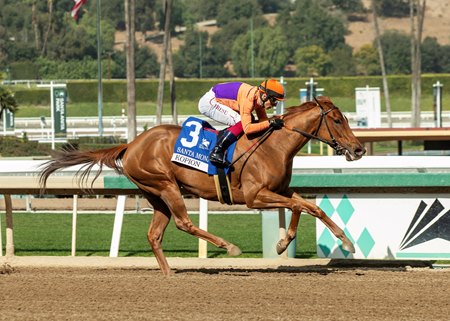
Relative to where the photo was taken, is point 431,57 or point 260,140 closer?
point 260,140

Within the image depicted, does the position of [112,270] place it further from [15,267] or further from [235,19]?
[235,19]

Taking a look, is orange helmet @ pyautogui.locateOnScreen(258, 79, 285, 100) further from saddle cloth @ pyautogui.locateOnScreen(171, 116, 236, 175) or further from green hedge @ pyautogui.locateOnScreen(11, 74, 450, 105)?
green hedge @ pyautogui.locateOnScreen(11, 74, 450, 105)

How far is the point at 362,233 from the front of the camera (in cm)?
983

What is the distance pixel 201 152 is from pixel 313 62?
8224 cm

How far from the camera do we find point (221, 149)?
8.57 m

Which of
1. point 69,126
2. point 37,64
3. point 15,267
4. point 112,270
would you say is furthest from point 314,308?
point 37,64

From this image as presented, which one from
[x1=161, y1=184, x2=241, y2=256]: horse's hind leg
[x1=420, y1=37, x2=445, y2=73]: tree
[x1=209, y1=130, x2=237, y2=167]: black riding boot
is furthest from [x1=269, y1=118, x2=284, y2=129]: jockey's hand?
[x1=420, y1=37, x2=445, y2=73]: tree

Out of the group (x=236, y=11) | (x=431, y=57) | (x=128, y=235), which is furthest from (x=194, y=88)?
(x=128, y=235)

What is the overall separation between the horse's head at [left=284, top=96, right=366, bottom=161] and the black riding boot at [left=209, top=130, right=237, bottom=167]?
0.49 m

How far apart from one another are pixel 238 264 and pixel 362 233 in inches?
46.2

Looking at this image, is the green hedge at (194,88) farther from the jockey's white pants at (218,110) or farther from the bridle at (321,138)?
the bridle at (321,138)

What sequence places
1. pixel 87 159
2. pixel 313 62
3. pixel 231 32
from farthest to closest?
pixel 231 32, pixel 313 62, pixel 87 159

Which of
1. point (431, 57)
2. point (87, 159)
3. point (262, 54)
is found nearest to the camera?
point (87, 159)

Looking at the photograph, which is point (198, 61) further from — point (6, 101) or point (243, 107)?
point (243, 107)
